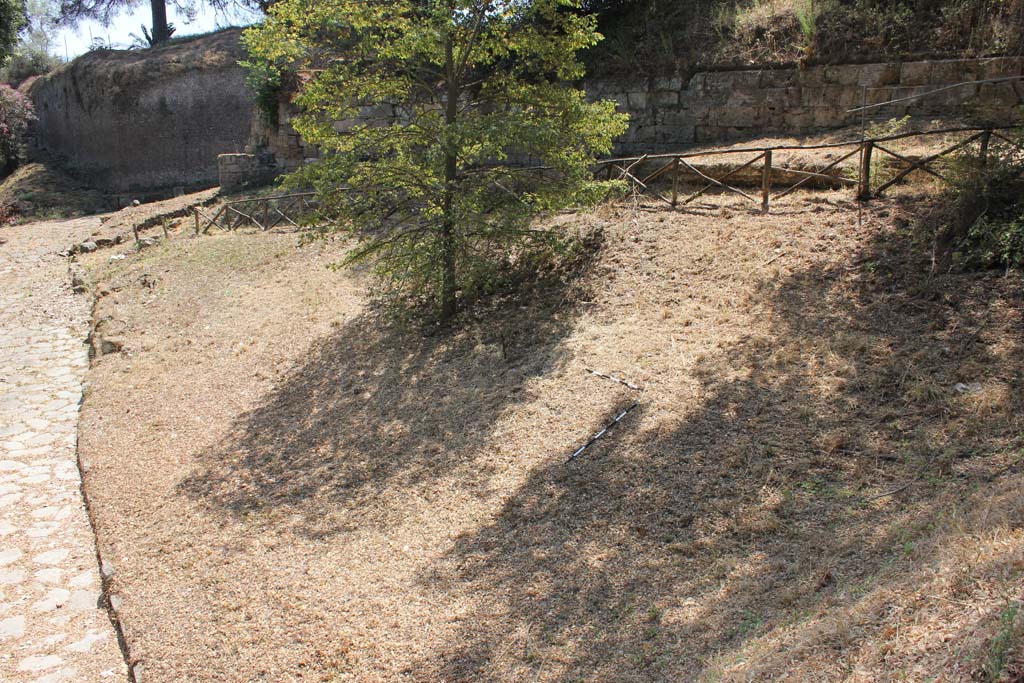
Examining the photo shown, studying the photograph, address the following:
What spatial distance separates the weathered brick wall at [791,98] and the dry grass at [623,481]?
397 centimetres

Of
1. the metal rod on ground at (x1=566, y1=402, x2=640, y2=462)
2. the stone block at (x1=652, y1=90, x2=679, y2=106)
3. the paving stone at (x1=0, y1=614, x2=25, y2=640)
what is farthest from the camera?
the stone block at (x1=652, y1=90, x2=679, y2=106)

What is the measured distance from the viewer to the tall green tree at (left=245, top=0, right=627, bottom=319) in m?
7.86

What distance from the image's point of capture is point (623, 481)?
5355 mm

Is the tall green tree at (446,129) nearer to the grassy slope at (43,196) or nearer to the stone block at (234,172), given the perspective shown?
the stone block at (234,172)

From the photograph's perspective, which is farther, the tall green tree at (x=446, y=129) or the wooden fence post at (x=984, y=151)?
the tall green tree at (x=446, y=129)

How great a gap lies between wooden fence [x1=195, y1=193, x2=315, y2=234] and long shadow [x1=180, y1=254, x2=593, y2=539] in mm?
6451

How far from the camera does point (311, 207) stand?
15.4 metres

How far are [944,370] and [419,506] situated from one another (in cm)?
396

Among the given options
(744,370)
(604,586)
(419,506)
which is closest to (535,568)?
(604,586)

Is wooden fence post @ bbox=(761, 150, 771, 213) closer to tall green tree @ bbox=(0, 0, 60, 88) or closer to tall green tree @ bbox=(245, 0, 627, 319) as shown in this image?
tall green tree @ bbox=(245, 0, 627, 319)

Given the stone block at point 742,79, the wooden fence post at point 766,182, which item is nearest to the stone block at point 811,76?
the stone block at point 742,79

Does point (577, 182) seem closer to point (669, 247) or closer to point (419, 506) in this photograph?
point (669, 247)

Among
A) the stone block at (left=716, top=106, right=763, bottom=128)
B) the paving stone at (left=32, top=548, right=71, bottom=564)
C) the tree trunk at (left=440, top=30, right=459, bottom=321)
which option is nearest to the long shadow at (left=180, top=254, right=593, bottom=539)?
the tree trunk at (left=440, top=30, right=459, bottom=321)

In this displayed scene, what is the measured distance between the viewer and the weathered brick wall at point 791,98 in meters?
10.8
